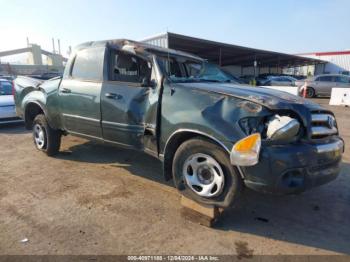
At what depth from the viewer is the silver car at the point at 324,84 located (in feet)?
60.1

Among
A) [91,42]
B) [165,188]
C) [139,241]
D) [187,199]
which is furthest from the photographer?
[91,42]

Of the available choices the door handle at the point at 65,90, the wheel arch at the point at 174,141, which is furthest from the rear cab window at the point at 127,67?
the wheel arch at the point at 174,141

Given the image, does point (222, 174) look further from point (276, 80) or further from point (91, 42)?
point (276, 80)

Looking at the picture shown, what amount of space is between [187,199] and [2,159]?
392 cm

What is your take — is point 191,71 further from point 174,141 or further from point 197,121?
point 197,121

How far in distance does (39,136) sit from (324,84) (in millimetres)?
17941

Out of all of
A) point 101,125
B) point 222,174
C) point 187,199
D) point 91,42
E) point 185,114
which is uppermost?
point 91,42

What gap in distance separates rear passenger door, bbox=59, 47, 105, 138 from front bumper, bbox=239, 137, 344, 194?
246cm

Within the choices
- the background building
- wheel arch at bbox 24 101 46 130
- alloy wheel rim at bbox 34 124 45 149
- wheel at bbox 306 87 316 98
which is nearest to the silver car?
wheel at bbox 306 87 316 98

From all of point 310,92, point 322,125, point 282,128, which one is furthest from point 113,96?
point 310,92

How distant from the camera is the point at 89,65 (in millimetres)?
4480

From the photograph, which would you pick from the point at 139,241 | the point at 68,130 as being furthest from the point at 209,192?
the point at 68,130

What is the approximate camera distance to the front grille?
2.98 meters

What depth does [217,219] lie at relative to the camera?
3133 mm
